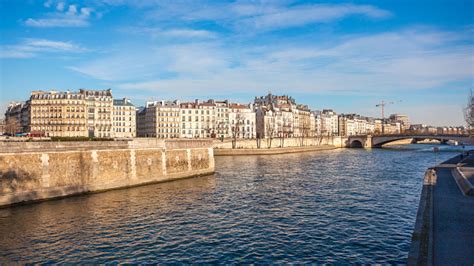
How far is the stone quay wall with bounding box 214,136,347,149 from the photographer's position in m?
106

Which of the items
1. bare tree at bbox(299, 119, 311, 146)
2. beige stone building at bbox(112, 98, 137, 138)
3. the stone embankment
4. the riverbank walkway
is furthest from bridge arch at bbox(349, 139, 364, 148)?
the riverbank walkway

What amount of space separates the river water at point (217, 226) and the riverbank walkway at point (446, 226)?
1.78 m

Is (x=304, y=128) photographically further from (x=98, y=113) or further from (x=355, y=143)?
(x=98, y=113)

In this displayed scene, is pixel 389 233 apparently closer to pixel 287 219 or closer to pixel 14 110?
pixel 287 219

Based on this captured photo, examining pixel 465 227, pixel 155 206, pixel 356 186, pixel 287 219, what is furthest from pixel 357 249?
pixel 356 186

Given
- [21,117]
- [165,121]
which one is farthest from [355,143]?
[21,117]

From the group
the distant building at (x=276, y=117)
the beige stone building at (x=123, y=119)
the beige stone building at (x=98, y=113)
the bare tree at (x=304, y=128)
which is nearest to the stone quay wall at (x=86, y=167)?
the beige stone building at (x=98, y=113)

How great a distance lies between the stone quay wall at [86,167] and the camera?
3184 cm

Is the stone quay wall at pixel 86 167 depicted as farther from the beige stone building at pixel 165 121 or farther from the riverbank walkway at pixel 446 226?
the beige stone building at pixel 165 121

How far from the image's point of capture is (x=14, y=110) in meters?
135

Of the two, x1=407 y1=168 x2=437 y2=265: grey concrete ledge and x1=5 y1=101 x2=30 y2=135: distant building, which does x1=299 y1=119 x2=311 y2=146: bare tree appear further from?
x1=407 y1=168 x2=437 y2=265: grey concrete ledge

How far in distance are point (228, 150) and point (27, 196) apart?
7011 centimetres

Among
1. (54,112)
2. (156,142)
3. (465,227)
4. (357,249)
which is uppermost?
(54,112)

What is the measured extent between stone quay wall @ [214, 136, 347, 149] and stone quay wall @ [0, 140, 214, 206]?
53.4m
